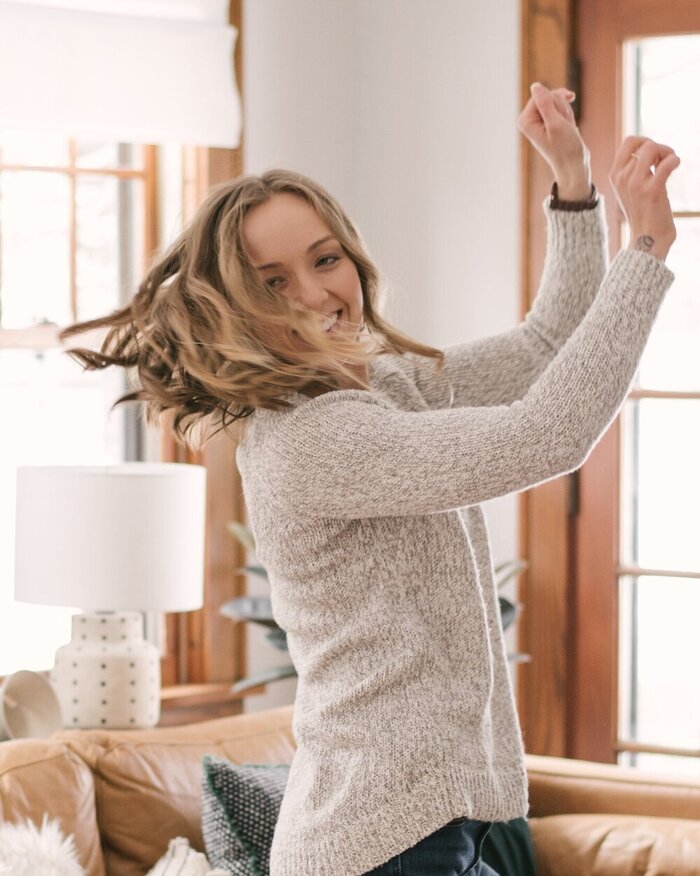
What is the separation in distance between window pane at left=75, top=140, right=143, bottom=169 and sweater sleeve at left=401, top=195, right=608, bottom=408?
1.92m

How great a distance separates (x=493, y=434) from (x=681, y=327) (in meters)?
2.05

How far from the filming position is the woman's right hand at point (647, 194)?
113 cm

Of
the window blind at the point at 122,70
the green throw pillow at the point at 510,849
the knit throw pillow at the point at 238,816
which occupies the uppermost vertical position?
the window blind at the point at 122,70

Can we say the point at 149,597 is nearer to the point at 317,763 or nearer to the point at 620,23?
the point at 317,763

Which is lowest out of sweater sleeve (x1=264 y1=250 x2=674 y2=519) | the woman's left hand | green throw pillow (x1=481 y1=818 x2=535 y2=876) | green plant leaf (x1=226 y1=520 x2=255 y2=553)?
green throw pillow (x1=481 y1=818 x2=535 y2=876)

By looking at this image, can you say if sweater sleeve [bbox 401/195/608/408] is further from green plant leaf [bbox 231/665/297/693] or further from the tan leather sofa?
green plant leaf [bbox 231/665/297/693]

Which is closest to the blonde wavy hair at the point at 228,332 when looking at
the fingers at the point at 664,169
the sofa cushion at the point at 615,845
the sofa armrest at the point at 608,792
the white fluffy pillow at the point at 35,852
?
the fingers at the point at 664,169

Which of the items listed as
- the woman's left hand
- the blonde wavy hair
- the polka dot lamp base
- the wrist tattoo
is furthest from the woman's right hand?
the polka dot lamp base

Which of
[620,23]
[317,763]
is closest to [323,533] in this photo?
[317,763]

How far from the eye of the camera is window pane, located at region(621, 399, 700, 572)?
3062mm

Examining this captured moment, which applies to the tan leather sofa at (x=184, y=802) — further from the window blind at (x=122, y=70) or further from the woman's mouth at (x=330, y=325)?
the window blind at (x=122, y=70)

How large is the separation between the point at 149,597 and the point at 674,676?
135 cm

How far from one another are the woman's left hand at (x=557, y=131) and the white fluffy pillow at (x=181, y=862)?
4.15ft

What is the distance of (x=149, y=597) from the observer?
2477 mm
